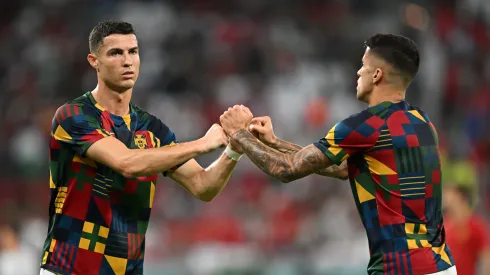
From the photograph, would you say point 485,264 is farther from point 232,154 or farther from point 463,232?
point 232,154

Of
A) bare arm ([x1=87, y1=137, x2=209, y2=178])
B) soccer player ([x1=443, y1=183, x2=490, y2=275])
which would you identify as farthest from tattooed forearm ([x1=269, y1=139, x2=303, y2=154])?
soccer player ([x1=443, y1=183, x2=490, y2=275])

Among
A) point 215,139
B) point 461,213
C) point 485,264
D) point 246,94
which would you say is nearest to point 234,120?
point 215,139

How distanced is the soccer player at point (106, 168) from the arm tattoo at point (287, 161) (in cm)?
26

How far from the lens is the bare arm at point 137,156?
5938 millimetres

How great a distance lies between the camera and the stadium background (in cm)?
1328

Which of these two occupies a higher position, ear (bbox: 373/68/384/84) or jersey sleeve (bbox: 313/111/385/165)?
ear (bbox: 373/68/384/84)

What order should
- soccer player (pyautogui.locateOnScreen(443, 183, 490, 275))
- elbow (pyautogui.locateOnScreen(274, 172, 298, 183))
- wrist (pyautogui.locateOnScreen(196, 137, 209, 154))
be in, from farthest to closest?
soccer player (pyautogui.locateOnScreen(443, 183, 490, 275)) → wrist (pyautogui.locateOnScreen(196, 137, 209, 154)) → elbow (pyautogui.locateOnScreen(274, 172, 298, 183))

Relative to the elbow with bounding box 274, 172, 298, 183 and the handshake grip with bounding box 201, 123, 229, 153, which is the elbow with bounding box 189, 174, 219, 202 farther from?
the elbow with bounding box 274, 172, 298, 183

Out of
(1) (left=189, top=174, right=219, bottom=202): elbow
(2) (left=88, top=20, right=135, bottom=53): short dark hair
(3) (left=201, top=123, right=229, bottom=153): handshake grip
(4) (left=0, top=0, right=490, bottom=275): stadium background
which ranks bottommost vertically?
(1) (left=189, top=174, right=219, bottom=202): elbow

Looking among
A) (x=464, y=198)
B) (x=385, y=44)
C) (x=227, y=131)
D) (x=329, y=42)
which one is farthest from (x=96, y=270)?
(x=329, y=42)

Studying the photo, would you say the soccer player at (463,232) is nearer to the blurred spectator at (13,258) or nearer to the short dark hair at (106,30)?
the short dark hair at (106,30)

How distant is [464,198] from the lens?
8688 mm

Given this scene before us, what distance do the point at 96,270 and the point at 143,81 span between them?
10.2 meters

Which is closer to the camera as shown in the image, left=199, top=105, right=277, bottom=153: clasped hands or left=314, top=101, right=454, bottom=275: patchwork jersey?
left=314, top=101, right=454, bottom=275: patchwork jersey
